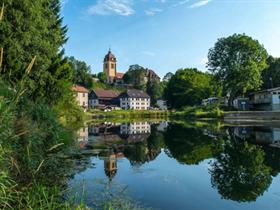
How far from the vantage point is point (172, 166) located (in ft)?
42.7

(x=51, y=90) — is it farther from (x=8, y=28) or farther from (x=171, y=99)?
(x=171, y=99)

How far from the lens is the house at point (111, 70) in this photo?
155m

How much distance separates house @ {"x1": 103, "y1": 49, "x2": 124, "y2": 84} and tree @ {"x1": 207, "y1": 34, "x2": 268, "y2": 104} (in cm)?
9129

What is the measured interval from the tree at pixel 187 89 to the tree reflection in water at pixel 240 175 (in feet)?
223

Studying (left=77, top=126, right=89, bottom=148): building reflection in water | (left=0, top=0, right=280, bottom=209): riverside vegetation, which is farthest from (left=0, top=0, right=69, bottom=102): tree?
(left=77, top=126, right=89, bottom=148): building reflection in water

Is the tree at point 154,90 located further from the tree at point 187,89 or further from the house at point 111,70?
the tree at point 187,89

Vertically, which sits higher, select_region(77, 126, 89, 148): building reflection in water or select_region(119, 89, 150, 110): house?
select_region(119, 89, 150, 110): house

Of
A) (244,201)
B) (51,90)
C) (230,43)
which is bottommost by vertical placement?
(244,201)

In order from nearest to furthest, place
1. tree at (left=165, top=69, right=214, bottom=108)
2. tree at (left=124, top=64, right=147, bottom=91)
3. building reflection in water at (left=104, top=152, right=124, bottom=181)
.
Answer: building reflection in water at (left=104, top=152, right=124, bottom=181)
tree at (left=165, top=69, right=214, bottom=108)
tree at (left=124, top=64, right=147, bottom=91)

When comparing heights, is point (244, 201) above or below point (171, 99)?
below

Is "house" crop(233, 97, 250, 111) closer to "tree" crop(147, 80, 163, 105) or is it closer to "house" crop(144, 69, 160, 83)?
"tree" crop(147, 80, 163, 105)

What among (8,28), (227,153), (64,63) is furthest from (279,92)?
(8,28)

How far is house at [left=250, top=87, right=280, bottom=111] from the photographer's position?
58312 mm

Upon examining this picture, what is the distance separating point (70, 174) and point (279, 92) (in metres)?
54.6
